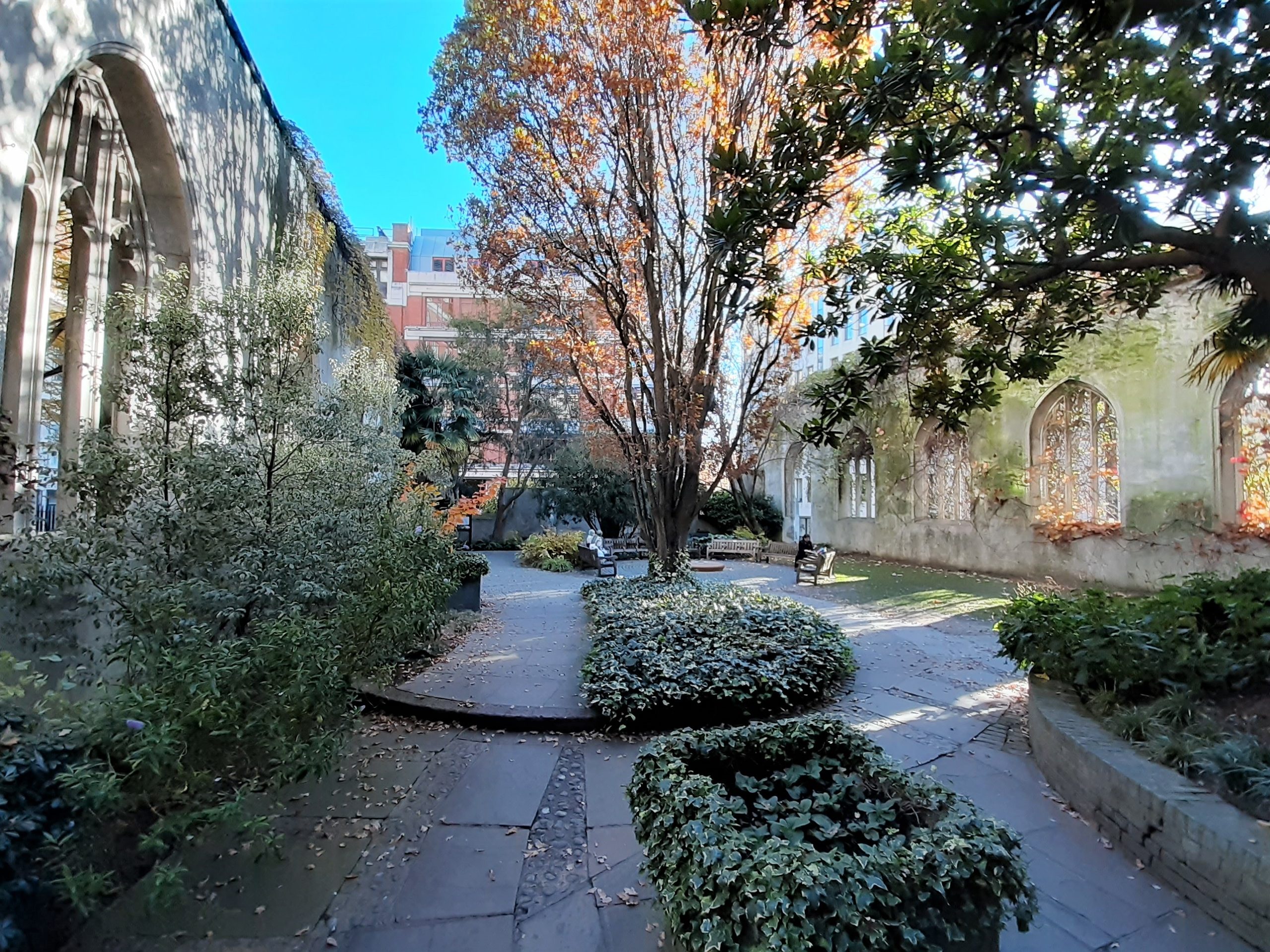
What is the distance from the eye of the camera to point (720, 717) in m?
4.43

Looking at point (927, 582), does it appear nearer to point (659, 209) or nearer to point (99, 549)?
point (659, 209)

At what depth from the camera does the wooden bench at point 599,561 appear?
42.7 feet

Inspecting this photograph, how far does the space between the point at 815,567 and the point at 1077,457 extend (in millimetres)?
5298

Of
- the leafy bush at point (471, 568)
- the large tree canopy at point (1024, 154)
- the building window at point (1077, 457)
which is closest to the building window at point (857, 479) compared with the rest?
the building window at point (1077, 457)

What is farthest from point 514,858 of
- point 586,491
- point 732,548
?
point 586,491

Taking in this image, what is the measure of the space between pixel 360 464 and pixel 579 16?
5610mm

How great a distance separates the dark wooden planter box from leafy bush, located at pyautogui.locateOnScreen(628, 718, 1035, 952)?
6.30m

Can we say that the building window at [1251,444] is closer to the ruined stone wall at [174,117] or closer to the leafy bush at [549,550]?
the leafy bush at [549,550]

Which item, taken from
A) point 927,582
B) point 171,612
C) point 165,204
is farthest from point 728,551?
point 171,612

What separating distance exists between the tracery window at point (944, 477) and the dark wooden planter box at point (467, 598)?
1075cm

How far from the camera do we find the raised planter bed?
219 cm

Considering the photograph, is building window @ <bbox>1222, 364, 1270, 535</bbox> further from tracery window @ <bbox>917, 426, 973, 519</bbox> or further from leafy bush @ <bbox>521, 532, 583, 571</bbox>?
leafy bush @ <bbox>521, 532, 583, 571</bbox>

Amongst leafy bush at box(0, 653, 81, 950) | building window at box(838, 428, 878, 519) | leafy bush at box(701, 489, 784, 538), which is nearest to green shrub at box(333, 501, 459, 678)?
leafy bush at box(0, 653, 81, 950)

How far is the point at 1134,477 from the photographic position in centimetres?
1021
